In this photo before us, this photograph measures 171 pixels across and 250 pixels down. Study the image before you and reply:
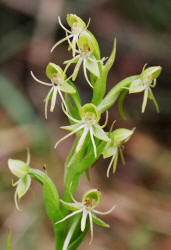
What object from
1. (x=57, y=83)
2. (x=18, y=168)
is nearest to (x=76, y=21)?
(x=57, y=83)

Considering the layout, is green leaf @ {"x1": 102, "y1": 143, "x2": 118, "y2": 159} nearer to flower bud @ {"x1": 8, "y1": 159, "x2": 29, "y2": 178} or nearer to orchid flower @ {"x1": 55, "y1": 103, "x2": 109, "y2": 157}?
orchid flower @ {"x1": 55, "y1": 103, "x2": 109, "y2": 157}

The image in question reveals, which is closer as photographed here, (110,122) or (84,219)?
(84,219)

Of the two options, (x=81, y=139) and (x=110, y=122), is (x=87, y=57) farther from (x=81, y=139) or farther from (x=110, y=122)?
(x=110, y=122)

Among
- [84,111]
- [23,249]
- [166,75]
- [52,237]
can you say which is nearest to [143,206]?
[52,237]

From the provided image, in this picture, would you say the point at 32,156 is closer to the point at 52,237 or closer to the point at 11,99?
the point at 11,99

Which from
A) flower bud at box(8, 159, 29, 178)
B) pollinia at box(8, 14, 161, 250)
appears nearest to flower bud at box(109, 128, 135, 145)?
pollinia at box(8, 14, 161, 250)

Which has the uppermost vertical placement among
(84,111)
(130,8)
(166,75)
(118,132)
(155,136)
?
(84,111)

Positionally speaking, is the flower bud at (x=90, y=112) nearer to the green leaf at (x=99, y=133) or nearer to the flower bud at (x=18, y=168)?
the green leaf at (x=99, y=133)
